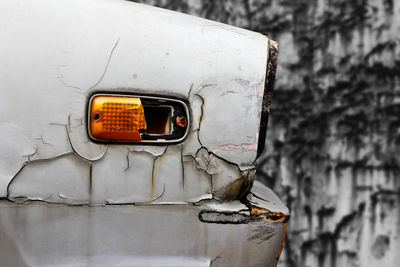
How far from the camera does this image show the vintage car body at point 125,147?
1.16 meters

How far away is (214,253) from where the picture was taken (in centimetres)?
127

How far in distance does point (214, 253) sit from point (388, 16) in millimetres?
2374

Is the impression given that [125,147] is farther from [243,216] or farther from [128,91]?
[243,216]

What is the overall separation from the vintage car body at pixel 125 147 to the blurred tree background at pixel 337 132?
1.83 meters

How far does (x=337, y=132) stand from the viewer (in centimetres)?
303

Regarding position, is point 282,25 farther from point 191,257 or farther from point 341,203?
point 191,257

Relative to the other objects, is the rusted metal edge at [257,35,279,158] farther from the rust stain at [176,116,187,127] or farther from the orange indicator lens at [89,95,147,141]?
the orange indicator lens at [89,95,147,141]

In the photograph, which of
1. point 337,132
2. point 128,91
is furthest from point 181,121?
point 337,132

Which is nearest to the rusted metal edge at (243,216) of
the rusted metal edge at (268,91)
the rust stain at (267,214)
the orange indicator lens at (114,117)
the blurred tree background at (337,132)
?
the rust stain at (267,214)

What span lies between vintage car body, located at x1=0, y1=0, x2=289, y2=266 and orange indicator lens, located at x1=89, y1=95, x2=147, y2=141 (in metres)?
0.02

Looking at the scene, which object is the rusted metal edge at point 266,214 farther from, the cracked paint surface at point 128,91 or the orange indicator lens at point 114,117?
the orange indicator lens at point 114,117

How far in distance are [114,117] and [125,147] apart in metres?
0.08

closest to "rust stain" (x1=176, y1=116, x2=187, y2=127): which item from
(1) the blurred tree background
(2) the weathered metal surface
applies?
(2) the weathered metal surface

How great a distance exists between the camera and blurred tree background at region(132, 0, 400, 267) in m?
3.01
